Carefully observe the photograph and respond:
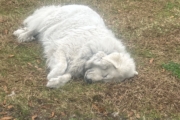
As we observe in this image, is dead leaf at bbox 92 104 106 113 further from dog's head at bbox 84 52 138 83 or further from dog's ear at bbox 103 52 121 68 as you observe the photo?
dog's ear at bbox 103 52 121 68

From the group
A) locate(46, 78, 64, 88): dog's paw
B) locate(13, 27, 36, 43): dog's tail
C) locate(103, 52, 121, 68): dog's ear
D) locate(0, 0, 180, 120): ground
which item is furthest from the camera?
locate(13, 27, 36, 43): dog's tail

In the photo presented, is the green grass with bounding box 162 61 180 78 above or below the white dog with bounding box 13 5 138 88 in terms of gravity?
below

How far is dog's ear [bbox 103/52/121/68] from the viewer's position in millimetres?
6493

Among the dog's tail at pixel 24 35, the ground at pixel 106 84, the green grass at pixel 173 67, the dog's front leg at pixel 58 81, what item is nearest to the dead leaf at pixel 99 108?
the ground at pixel 106 84

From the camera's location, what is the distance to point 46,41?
773cm

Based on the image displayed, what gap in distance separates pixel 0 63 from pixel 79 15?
1.93m

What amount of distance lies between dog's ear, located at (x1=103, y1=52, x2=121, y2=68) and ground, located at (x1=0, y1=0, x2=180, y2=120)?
396 mm

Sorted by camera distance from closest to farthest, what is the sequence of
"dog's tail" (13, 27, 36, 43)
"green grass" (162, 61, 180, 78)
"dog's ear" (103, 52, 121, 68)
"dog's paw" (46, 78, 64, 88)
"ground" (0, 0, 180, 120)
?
"ground" (0, 0, 180, 120)
"dog's paw" (46, 78, 64, 88)
"dog's ear" (103, 52, 121, 68)
"green grass" (162, 61, 180, 78)
"dog's tail" (13, 27, 36, 43)

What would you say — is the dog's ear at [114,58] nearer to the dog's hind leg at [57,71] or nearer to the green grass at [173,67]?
the dog's hind leg at [57,71]

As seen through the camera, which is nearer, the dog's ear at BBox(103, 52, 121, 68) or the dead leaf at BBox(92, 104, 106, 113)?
the dead leaf at BBox(92, 104, 106, 113)

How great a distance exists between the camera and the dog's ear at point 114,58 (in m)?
6.49

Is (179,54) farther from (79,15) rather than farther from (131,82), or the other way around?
(79,15)

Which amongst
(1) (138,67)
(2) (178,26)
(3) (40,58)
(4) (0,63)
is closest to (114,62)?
(1) (138,67)

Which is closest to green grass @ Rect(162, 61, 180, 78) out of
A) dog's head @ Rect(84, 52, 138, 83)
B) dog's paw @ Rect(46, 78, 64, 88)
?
dog's head @ Rect(84, 52, 138, 83)
